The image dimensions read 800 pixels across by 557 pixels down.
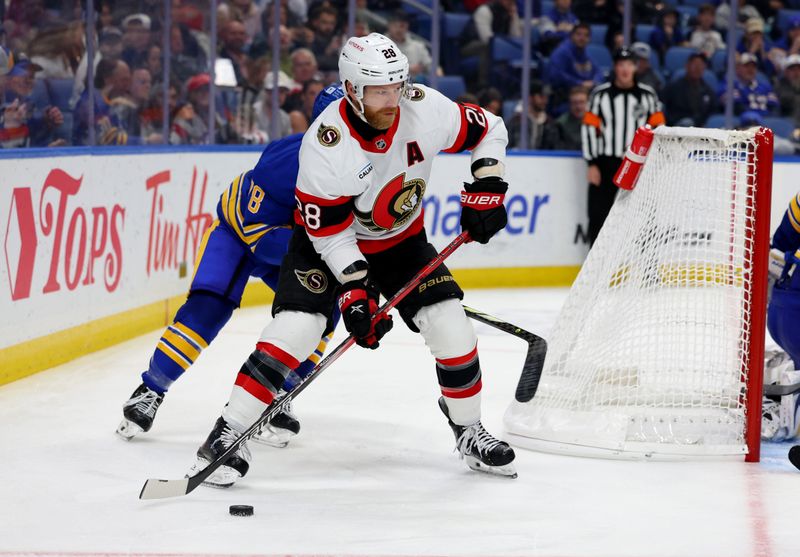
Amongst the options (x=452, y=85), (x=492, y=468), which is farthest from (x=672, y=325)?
(x=452, y=85)

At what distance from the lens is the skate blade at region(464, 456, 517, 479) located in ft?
10.7

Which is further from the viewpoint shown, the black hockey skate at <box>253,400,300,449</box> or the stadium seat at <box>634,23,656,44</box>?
the stadium seat at <box>634,23,656,44</box>

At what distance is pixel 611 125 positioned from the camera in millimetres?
7070

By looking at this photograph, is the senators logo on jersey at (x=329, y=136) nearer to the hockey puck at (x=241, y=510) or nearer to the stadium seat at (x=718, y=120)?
the hockey puck at (x=241, y=510)

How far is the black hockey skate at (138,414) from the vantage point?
362cm

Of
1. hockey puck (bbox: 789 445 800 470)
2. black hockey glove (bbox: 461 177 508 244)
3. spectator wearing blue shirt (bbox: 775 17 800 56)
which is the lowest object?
hockey puck (bbox: 789 445 800 470)

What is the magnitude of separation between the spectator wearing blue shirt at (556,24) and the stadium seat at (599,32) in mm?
141

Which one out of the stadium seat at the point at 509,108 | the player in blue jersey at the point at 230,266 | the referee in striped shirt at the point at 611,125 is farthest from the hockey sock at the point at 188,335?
the stadium seat at the point at 509,108

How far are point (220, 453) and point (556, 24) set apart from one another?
498 centimetres

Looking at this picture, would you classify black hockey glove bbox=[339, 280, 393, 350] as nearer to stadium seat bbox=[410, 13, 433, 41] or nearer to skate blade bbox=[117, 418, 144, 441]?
skate blade bbox=[117, 418, 144, 441]

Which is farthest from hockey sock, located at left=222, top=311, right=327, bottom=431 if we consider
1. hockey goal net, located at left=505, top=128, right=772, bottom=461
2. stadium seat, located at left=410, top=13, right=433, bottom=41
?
stadium seat, located at left=410, top=13, right=433, bottom=41

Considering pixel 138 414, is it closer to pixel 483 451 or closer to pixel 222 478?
pixel 222 478

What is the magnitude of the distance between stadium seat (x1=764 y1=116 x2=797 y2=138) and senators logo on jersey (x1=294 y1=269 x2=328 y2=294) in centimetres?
497

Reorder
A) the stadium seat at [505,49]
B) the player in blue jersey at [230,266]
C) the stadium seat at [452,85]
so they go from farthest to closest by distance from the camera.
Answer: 1. the stadium seat at [505,49]
2. the stadium seat at [452,85]
3. the player in blue jersey at [230,266]
